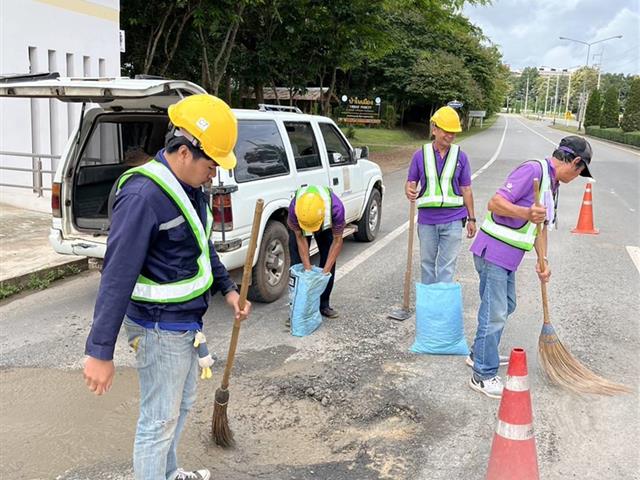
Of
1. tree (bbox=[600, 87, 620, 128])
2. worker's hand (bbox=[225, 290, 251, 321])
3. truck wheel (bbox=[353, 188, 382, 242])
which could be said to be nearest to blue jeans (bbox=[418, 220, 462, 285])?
worker's hand (bbox=[225, 290, 251, 321])

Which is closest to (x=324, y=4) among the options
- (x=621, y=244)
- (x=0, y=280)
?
(x=621, y=244)

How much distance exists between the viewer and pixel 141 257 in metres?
2.25

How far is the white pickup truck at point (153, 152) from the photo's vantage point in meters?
4.98

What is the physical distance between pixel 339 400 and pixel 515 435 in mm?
Answer: 1368

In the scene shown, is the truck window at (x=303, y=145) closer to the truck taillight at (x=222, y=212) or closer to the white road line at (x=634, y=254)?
the truck taillight at (x=222, y=212)

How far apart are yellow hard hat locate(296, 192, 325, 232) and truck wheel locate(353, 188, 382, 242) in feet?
11.3

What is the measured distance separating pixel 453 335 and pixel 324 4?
14597mm

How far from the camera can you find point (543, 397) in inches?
163

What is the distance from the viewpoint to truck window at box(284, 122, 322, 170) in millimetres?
6492

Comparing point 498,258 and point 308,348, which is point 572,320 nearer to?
point 498,258

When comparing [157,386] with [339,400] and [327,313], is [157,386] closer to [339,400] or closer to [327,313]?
[339,400]

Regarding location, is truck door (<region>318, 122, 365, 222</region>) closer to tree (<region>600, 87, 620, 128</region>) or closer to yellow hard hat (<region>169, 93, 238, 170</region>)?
yellow hard hat (<region>169, 93, 238, 170</region>)

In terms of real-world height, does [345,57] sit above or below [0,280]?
above

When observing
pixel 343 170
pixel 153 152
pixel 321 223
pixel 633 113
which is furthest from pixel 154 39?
pixel 633 113
